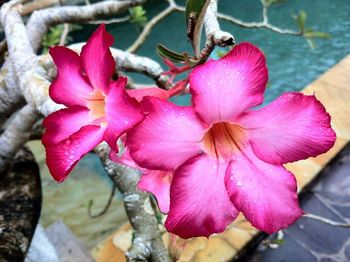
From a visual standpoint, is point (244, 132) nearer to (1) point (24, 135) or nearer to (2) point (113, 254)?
(1) point (24, 135)

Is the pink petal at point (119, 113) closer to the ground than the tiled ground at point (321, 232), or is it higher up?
higher up

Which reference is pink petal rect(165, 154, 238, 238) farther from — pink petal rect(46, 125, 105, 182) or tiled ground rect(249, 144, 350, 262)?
tiled ground rect(249, 144, 350, 262)

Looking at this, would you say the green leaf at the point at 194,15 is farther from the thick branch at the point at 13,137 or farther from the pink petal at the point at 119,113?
the thick branch at the point at 13,137

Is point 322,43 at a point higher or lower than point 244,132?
lower

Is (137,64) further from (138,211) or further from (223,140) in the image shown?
(223,140)

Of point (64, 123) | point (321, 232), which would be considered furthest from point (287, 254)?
point (64, 123)

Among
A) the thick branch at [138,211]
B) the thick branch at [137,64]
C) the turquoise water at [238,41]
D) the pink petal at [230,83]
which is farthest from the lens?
the turquoise water at [238,41]

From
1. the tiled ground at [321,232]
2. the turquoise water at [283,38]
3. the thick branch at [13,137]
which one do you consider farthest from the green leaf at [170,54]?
the turquoise water at [283,38]

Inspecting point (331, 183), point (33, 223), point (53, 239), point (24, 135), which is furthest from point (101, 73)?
point (331, 183)
